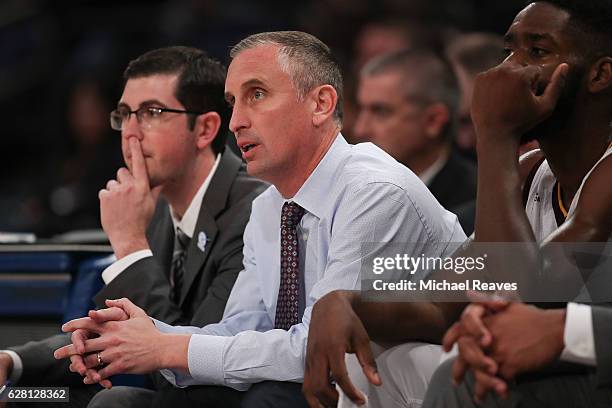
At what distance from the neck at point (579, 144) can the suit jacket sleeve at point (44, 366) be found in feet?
3.94

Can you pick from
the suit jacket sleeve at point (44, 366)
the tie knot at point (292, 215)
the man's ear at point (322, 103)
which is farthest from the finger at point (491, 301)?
the suit jacket sleeve at point (44, 366)

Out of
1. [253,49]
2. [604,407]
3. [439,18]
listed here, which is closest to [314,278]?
[253,49]

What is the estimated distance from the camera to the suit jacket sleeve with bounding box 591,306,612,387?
1.53m

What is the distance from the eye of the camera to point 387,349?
5.93 ft

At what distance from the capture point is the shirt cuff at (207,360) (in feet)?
6.75

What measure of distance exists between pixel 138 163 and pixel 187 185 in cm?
17

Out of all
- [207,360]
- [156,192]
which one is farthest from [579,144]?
[156,192]

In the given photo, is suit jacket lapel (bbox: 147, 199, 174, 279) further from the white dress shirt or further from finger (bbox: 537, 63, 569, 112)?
→ finger (bbox: 537, 63, 569, 112)

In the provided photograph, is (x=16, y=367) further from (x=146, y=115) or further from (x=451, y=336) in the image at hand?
(x=451, y=336)

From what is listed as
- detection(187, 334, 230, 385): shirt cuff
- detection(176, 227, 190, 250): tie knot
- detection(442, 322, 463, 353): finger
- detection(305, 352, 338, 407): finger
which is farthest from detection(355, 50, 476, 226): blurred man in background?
detection(442, 322, 463, 353): finger

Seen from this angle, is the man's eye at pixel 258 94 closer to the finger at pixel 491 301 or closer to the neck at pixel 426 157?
the finger at pixel 491 301

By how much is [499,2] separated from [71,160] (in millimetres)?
2510

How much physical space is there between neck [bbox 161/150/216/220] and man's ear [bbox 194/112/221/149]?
4cm

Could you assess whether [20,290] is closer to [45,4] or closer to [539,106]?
[539,106]
